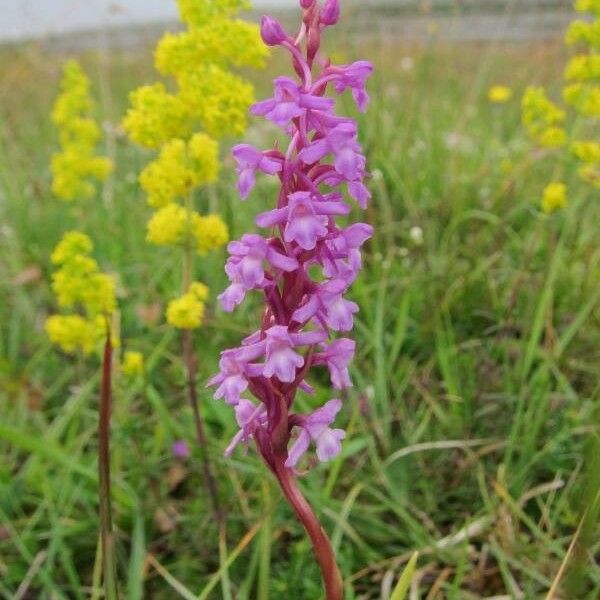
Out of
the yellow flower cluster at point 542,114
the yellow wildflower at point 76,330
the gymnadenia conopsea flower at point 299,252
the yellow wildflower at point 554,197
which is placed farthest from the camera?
the yellow flower cluster at point 542,114

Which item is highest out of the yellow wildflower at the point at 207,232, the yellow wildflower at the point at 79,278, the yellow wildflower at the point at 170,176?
the yellow wildflower at the point at 170,176

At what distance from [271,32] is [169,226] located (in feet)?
2.92

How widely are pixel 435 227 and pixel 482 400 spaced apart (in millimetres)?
1090

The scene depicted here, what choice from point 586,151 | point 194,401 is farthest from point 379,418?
point 586,151

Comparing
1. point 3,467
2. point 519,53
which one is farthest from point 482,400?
point 519,53

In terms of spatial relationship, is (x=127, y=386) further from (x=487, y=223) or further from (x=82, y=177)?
(x=487, y=223)

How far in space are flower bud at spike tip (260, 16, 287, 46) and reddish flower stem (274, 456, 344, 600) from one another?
0.51 metres

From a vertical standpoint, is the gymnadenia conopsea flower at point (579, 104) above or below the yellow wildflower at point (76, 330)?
above

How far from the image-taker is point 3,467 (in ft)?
7.65

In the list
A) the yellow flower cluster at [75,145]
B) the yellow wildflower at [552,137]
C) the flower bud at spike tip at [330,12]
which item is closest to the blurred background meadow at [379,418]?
the yellow wildflower at [552,137]

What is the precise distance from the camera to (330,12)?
3.35 feet

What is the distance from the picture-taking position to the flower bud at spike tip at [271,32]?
105cm

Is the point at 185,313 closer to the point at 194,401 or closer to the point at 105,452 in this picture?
the point at 194,401

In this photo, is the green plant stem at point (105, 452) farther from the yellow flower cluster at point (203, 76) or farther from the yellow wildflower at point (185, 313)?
the yellow flower cluster at point (203, 76)
